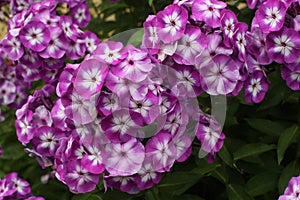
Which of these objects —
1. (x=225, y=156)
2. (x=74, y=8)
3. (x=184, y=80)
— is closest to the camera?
(x=184, y=80)

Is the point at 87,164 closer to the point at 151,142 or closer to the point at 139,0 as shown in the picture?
the point at 151,142

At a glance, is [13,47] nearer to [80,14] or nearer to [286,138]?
[80,14]

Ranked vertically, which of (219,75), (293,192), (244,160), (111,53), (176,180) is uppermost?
(111,53)

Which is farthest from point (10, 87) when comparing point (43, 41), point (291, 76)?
point (291, 76)

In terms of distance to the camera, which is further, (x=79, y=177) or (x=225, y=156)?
(x=225, y=156)

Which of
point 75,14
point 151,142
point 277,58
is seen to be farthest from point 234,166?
point 75,14

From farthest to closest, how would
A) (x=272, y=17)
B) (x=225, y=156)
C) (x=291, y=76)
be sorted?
(x=225, y=156)
(x=291, y=76)
(x=272, y=17)

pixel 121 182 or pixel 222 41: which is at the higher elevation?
pixel 222 41

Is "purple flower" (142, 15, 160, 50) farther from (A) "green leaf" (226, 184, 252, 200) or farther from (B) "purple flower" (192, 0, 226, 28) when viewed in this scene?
(A) "green leaf" (226, 184, 252, 200)

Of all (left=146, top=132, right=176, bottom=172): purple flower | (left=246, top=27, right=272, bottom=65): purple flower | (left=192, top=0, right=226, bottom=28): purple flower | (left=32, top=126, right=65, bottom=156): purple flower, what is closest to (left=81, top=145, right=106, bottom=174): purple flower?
(left=146, top=132, right=176, bottom=172): purple flower
